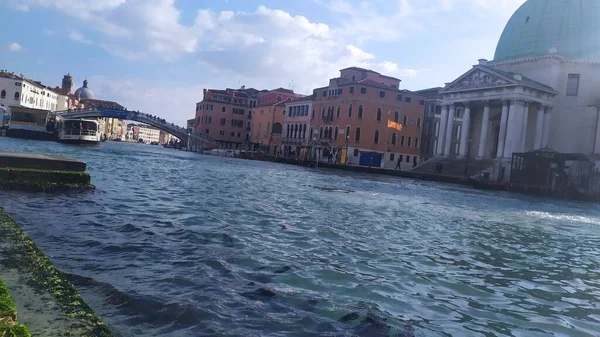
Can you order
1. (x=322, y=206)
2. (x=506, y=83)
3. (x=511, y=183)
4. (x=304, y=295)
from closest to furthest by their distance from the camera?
1. (x=304, y=295)
2. (x=322, y=206)
3. (x=511, y=183)
4. (x=506, y=83)

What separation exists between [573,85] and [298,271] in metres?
57.8

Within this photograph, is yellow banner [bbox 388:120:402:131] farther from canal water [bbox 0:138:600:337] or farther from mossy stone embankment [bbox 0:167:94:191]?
mossy stone embankment [bbox 0:167:94:191]

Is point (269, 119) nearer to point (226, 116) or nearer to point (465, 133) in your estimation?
point (226, 116)

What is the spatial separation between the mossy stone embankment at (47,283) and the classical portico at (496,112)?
53.2m

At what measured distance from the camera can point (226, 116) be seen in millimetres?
105062

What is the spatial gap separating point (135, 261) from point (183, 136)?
86.9m

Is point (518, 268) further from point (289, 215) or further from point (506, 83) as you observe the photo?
point (506, 83)

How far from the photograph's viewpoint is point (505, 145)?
176ft

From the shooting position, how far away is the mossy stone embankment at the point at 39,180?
493 inches

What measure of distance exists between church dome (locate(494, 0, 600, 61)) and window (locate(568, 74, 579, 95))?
2060 millimetres

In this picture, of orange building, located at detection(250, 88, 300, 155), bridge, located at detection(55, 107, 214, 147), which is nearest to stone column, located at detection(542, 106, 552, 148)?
orange building, located at detection(250, 88, 300, 155)

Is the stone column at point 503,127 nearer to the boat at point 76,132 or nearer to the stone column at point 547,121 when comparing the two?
the stone column at point 547,121

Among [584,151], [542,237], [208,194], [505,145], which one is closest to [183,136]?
[505,145]

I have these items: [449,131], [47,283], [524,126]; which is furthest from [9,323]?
[449,131]
